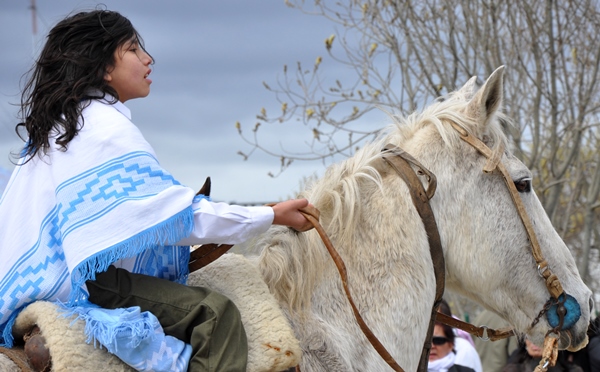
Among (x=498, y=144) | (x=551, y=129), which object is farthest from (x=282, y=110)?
(x=498, y=144)

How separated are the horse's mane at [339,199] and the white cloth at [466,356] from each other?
9.45 feet

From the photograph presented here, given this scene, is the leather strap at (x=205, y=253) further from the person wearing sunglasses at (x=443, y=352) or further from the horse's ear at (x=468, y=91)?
the person wearing sunglasses at (x=443, y=352)

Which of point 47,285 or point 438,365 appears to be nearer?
point 47,285

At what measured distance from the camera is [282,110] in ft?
26.2

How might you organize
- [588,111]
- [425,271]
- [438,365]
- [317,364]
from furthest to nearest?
[588,111] → [438,365] → [425,271] → [317,364]

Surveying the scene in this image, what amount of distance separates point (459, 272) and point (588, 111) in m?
4.86

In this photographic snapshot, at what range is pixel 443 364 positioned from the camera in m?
5.53

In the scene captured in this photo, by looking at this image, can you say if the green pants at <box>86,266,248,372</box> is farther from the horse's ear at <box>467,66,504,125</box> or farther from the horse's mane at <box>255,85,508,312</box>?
the horse's ear at <box>467,66,504,125</box>

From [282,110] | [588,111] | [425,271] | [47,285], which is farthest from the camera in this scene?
[282,110]

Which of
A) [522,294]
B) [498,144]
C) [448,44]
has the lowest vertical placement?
[522,294]

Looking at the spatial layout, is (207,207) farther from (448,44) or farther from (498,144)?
(448,44)

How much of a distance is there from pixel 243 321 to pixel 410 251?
28.0 inches

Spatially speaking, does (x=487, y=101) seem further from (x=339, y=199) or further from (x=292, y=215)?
(x=292, y=215)

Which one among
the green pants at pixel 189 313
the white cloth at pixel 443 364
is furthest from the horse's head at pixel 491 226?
the white cloth at pixel 443 364
